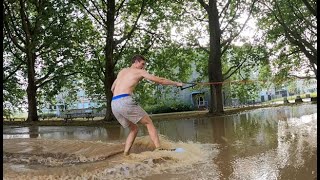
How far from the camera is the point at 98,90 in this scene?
26719mm

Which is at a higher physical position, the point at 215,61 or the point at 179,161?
the point at 215,61

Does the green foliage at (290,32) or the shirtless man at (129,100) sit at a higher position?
the green foliage at (290,32)

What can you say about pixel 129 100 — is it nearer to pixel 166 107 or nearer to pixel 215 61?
pixel 215 61

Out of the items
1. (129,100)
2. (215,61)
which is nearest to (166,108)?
(215,61)

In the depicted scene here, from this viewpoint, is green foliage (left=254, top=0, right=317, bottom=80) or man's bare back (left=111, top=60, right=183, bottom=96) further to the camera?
green foliage (left=254, top=0, right=317, bottom=80)

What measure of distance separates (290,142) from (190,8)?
60.3ft

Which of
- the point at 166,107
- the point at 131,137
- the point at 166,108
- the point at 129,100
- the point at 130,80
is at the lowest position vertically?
the point at 131,137

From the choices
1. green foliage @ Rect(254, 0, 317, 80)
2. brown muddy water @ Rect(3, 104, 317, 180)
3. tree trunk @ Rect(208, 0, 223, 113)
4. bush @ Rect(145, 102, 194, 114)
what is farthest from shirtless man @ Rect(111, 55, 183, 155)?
bush @ Rect(145, 102, 194, 114)

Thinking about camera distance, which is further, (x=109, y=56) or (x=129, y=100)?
A: (x=109, y=56)

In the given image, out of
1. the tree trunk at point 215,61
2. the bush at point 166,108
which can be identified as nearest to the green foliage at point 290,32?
the tree trunk at point 215,61

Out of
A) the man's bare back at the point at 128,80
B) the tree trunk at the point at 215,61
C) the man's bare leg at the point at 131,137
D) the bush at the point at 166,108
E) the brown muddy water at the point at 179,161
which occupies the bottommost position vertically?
the brown muddy water at the point at 179,161

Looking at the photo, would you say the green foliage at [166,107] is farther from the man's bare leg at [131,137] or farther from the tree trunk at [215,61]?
the man's bare leg at [131,137]

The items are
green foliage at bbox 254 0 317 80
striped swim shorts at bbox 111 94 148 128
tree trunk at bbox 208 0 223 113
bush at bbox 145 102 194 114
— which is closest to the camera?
striped swim shorts at bbox 111 94 148 128

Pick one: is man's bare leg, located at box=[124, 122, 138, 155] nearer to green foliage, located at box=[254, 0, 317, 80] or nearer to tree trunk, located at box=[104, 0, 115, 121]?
green foliage, located at box=[254, 0, 317, 80]
